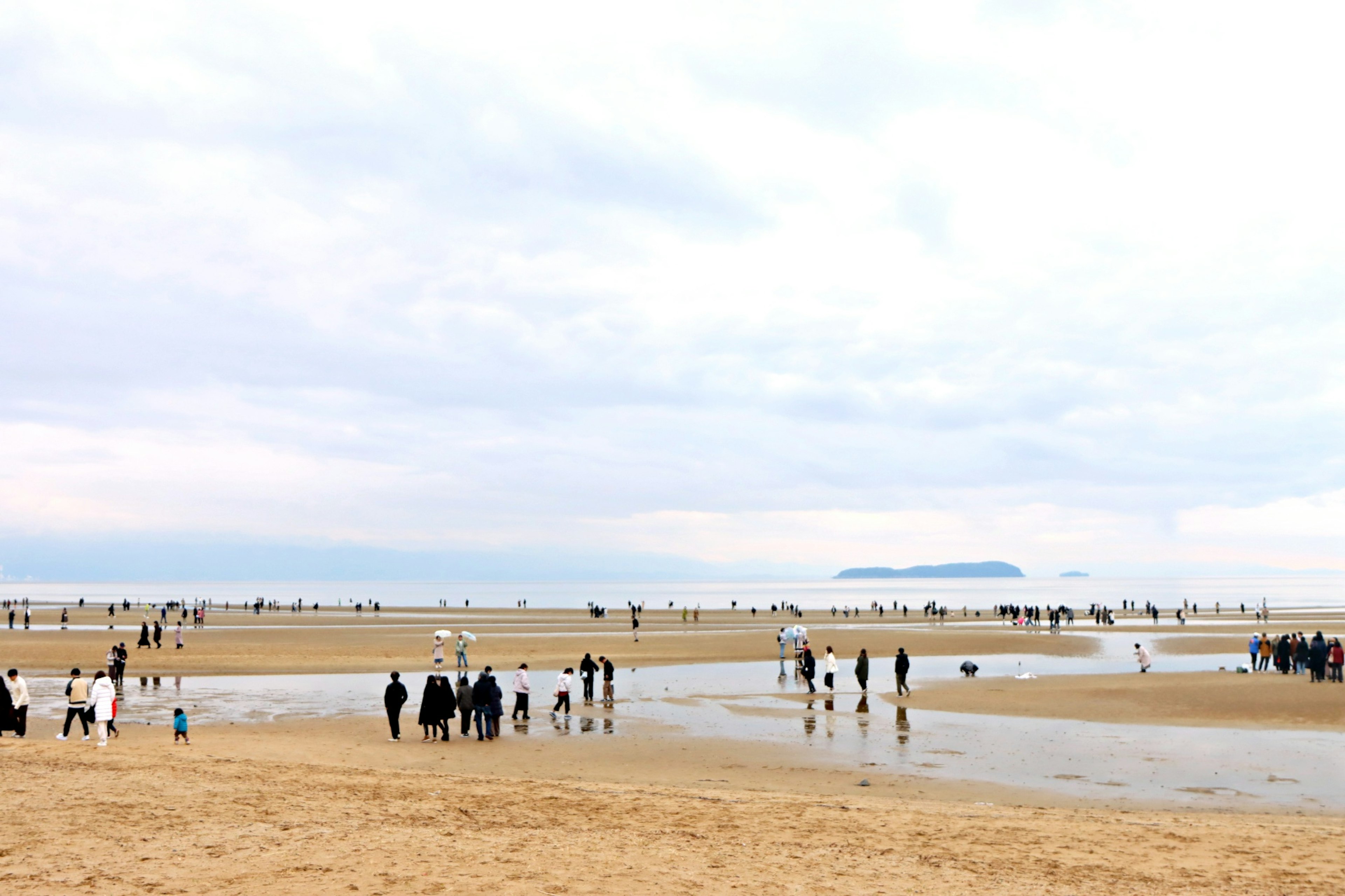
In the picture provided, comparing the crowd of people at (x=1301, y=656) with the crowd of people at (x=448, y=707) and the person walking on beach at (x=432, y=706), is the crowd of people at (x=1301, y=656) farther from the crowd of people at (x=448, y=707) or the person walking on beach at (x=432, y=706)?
the person walking on beach at (x=432, y=706)

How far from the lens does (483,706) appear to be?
73.8ft

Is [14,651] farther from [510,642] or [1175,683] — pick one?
[1175,683]

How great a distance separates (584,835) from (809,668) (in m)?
22.6

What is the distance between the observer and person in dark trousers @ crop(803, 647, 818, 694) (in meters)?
32.9

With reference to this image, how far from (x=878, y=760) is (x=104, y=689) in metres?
17.1

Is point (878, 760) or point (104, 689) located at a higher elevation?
point (104, 689)

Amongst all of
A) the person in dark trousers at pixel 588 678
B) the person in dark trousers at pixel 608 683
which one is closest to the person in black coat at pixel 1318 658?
the person in dark trousers at pixel 608 683

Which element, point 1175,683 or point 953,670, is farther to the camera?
point 953,670

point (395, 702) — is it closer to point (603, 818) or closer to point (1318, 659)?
point (603, 818)

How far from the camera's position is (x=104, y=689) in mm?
20625

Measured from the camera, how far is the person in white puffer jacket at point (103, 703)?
20234 millimetres

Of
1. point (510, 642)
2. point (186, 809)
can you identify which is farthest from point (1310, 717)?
point (510, 642)

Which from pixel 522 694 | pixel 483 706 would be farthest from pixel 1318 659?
pixel 483 706

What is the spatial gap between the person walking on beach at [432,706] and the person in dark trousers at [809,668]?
14.3 meters
